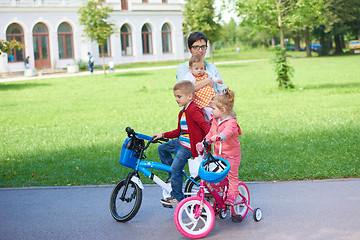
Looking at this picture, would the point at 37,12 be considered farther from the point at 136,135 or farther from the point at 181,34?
the point at 136,135

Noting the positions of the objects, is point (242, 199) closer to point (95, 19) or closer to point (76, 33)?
point (95, 19)

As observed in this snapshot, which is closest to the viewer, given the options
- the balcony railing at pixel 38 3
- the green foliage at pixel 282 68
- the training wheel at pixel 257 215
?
the training wheel at pixel 257 215

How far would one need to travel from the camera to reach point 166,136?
225 inches

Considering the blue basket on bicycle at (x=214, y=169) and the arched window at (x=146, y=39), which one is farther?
the arched window at (x=146, y=39)

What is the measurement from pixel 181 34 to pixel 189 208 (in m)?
58.1

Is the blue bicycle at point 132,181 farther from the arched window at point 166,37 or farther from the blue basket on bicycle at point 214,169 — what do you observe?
the arched window at point 166,37

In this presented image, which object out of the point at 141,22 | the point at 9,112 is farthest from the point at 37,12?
the point at 9,112

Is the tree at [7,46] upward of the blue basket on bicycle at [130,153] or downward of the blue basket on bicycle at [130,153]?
upward

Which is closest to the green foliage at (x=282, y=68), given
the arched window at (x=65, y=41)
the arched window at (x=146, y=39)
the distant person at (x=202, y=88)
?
the distant person at (x=202, y=88)

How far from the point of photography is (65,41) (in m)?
51.4

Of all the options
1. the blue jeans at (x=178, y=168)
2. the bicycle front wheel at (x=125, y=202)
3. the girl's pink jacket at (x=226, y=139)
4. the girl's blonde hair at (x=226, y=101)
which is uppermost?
the girl's blonde hair at (x=226, y=101)

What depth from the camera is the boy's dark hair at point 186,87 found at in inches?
214

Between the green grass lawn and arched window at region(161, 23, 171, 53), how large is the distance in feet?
126

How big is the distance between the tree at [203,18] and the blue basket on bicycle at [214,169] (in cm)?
3889
